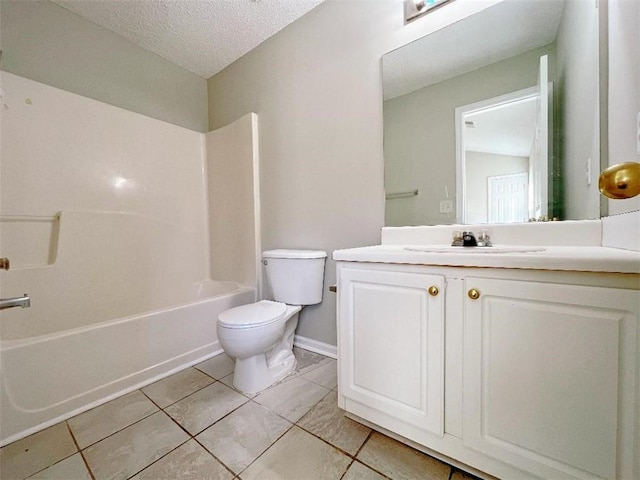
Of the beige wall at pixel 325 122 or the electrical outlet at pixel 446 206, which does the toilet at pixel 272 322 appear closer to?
the beige wall at pixel 325 122

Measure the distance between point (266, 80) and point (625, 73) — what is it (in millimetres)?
1957

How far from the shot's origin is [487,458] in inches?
29.3

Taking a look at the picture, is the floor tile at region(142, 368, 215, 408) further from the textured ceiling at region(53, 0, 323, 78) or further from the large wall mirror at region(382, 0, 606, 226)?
the textured ceiling at region(53, 0, 323, 78)

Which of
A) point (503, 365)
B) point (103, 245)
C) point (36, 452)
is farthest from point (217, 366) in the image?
point (503, 365)

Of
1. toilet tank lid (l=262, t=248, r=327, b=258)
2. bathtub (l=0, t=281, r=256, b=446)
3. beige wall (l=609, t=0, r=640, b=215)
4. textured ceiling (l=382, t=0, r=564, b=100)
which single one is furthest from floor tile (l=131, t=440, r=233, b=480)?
textured ceiling (l=382, t=0, r=564, b=100)

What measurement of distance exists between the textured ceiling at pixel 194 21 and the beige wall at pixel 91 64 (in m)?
0.10

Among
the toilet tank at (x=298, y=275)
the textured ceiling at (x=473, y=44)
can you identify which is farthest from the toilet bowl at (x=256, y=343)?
the textured ceiling at (x=473, y=44)

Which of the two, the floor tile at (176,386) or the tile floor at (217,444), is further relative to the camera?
the floor tile at (176,386)

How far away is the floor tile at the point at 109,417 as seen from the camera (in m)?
1.05

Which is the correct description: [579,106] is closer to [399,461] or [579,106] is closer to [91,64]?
[399,461]

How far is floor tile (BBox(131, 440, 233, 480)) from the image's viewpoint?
0.86 meters

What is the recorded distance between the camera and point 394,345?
→ 878 millimetres

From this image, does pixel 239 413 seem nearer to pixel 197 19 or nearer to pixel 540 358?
pixel 540 358

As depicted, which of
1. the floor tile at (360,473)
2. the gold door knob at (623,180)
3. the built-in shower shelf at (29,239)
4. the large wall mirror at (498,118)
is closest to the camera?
the gold door knob at (623,180)
